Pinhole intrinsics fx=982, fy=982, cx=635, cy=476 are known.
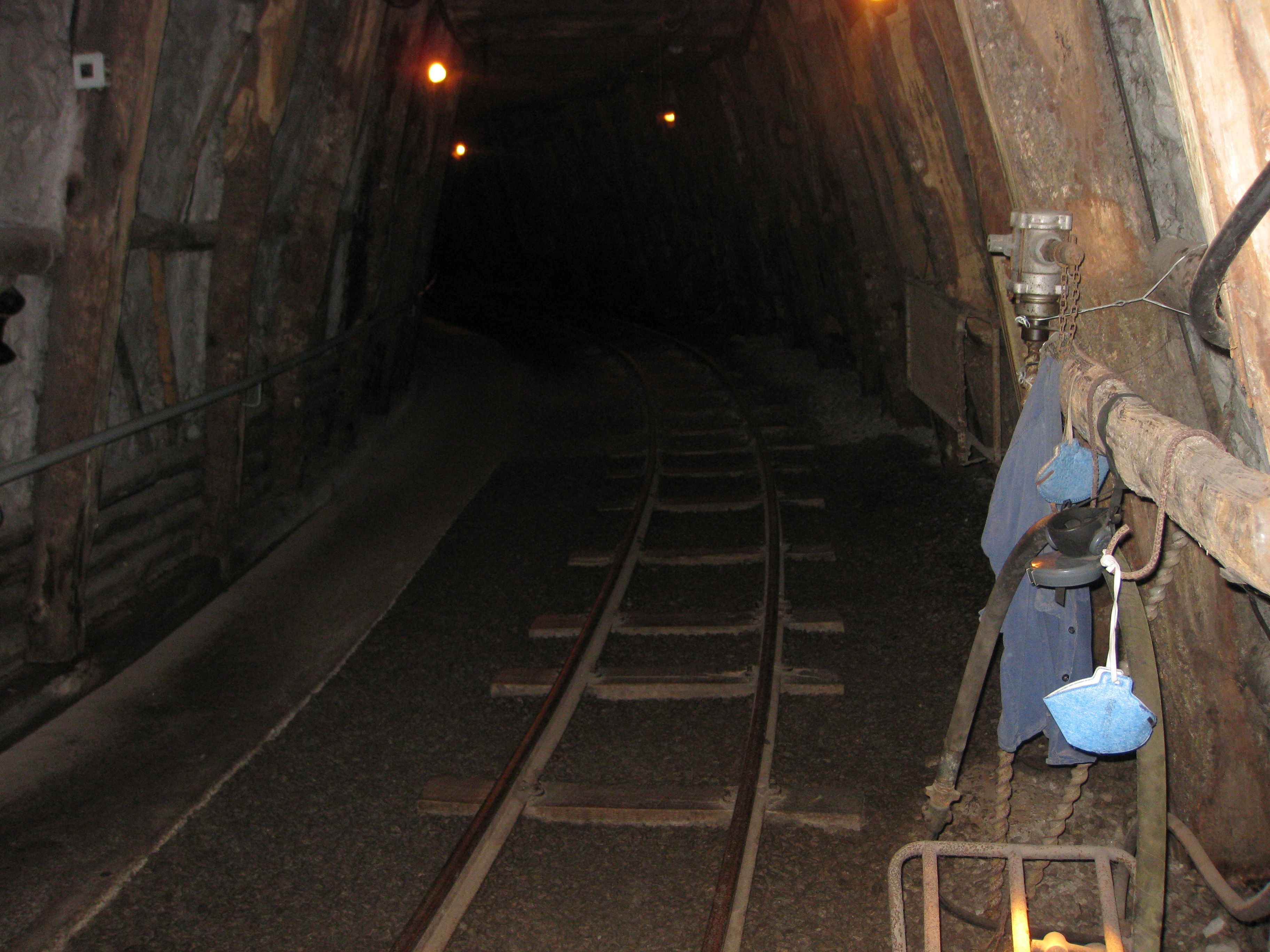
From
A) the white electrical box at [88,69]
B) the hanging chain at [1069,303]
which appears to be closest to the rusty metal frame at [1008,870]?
the hanging chain at [1069,303]

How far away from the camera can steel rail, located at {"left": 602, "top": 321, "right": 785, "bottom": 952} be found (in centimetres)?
363

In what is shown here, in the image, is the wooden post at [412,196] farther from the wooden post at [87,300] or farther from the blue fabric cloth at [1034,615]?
the blue fabric cloth at [1034,615]

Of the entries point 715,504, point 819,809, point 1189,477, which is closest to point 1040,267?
point 1189,477

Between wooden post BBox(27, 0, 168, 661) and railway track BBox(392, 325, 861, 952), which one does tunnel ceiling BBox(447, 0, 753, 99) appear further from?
wooden post BBox(27, 0, 168, 661)

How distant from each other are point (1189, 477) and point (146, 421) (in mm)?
5006

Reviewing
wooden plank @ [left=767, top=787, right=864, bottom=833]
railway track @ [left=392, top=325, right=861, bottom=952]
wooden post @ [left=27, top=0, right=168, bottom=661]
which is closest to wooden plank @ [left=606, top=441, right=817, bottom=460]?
railway track @ [left=392, top=325, right=861, bottom=952]

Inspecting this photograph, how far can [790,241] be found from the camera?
42.6 ft

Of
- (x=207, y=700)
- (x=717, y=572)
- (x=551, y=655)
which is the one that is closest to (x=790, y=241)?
(x=717, y=572)

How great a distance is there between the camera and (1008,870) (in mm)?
2842

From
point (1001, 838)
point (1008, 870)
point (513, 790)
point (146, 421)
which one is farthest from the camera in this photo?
point (146, 421)

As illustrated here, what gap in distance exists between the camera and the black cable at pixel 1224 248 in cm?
159

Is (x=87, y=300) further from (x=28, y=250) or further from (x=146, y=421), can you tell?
(x=146, y=421)

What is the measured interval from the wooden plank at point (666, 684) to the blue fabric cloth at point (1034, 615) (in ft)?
6.05

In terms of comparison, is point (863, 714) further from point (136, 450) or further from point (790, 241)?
point (790, 241)
